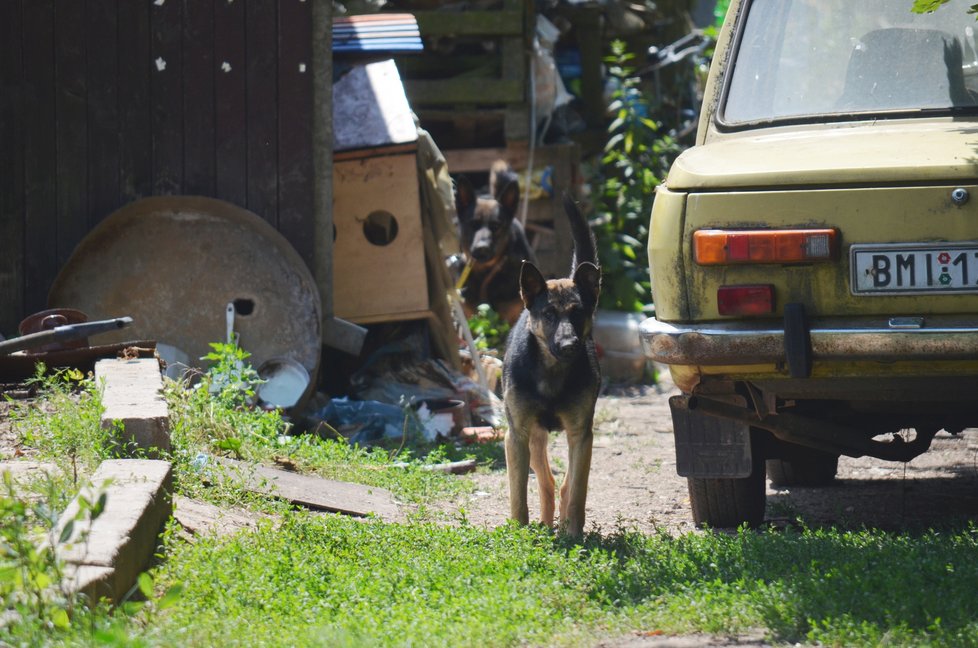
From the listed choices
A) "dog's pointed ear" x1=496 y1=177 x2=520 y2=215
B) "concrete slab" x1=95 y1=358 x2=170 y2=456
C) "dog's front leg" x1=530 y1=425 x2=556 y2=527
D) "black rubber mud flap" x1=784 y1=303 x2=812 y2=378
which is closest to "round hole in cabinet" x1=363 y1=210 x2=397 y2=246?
"dog's pointed ear" x1=496 y1=177 x2=520 y2=215

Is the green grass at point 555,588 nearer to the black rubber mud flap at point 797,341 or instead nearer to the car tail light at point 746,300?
the black rubber mud flap at point 797,341

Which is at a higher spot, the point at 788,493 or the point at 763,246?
the point at 763,246

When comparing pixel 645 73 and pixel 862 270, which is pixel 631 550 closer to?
pixel 862 270

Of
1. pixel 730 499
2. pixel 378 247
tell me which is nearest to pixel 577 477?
pixel 730 499

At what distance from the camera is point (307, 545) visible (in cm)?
470

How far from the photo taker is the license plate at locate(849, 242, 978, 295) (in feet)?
14.2

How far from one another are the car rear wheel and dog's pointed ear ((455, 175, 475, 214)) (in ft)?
18.7

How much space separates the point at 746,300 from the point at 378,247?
5.20 meters

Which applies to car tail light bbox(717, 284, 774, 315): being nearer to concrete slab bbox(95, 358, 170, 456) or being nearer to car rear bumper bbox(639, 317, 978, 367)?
car rear bumper bbox(639, 317, 978, 367)

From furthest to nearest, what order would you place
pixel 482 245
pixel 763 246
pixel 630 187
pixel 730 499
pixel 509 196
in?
pixel 630 187 → pixel 509 196 → pixel 482 245 → pixel 730 499 → pixel 763 246

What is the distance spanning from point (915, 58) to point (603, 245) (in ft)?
25.9

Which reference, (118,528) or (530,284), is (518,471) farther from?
(118,528)

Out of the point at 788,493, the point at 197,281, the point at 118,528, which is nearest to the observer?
the point at 118,528

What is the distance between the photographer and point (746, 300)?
14.9ft
